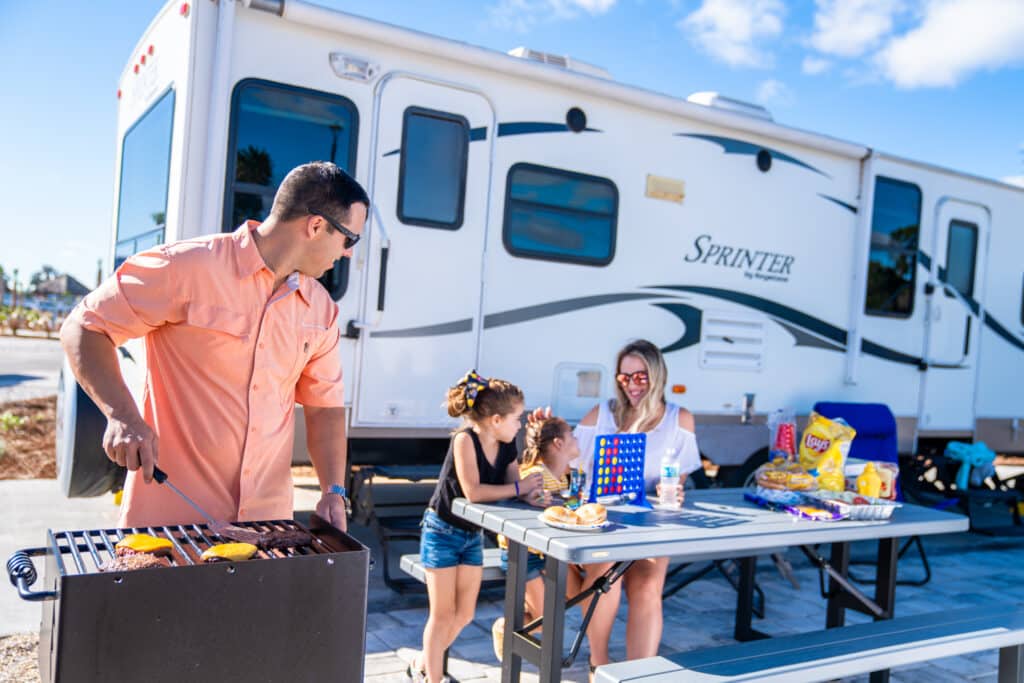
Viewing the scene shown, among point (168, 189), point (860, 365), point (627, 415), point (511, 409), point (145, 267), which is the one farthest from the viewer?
point (860, 365)

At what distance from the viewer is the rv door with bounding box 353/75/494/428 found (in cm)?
430

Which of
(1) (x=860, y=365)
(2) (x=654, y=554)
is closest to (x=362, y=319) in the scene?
(2) (x=654, y=554)

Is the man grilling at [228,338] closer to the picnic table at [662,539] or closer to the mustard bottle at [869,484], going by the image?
the picnic table at [662,539]

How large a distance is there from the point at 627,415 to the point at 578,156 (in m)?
1.74

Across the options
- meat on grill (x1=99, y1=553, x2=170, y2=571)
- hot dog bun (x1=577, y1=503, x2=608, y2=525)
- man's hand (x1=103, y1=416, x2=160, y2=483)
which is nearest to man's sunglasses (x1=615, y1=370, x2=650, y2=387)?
hot dog bun (x1=577, y1=503, x2=608, y2=525)

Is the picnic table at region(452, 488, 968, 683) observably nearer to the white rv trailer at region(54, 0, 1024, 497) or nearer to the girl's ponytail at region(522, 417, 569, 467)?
the girl's ponytail at region(522, 417, 569, 467)

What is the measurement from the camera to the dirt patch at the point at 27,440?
6641 millimetres

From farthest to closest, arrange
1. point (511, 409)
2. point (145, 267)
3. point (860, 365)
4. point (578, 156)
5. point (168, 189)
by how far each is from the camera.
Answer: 1. point (860, 365)
2. point (578, 156)
3. point (168, 189)
4. point (511, 409)
5. point (145, 267)

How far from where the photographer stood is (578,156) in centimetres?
489

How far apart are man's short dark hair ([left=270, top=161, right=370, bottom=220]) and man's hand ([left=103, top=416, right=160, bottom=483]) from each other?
0.63m

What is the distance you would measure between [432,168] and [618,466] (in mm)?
1984

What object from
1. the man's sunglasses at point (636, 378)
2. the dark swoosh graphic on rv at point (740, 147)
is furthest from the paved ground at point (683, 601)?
the dark swoosh graphic on rv at point (740, 147)

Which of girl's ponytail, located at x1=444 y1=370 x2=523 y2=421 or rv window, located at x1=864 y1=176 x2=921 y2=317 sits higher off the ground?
rv window, located at x1=864 y1=176 x2=921 y2=317

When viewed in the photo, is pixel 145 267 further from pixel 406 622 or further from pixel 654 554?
pixel 406 622
